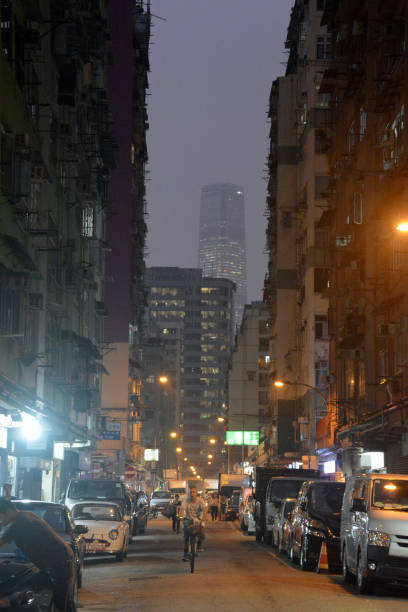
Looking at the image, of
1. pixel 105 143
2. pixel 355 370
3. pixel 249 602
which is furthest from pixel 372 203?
pixel 249 602

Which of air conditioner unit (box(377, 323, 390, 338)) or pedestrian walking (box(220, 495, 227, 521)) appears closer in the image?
air conditioner unit (box(377, 323, 390, 338))

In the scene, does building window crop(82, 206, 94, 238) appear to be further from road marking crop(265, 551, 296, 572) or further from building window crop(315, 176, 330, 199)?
road marking crop(265, 551, 296, 572)

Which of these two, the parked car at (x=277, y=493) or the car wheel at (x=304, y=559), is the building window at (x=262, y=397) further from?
the car wheel at (x=304, y=559)

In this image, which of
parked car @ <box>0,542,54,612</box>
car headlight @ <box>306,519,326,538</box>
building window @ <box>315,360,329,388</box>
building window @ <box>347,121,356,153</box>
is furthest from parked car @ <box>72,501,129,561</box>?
building window @ <box>315,360,329,388</box>

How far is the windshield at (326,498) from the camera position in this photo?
2666 cm

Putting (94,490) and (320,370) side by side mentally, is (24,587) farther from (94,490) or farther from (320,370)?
(320,370)

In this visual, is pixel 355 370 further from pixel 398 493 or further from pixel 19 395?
pixel 398 493

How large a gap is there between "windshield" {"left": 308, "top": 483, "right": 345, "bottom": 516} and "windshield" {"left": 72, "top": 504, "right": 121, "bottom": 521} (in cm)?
574

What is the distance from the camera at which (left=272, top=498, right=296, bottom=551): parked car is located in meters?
33.2

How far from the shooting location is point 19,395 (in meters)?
26.7

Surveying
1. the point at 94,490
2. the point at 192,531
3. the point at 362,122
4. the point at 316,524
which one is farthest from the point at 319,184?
the point at 316,524

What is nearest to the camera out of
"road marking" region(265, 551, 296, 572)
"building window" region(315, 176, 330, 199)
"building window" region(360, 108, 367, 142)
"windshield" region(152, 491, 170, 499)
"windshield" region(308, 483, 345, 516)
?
"road marking" region(265, 551, 296, 572)

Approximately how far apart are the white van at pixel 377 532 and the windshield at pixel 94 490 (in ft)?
44.2

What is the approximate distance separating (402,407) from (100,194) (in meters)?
31.9
